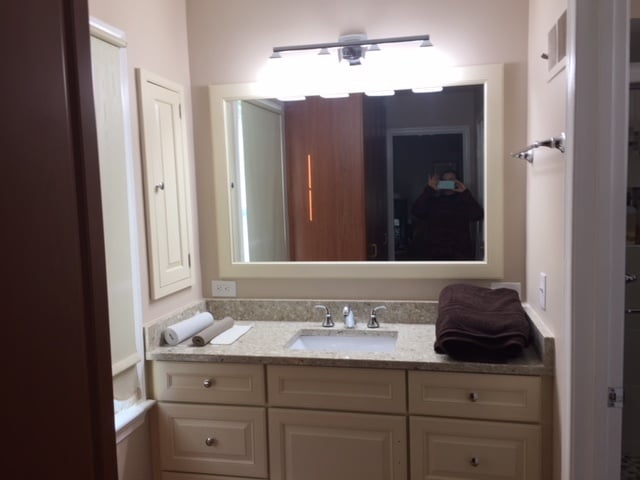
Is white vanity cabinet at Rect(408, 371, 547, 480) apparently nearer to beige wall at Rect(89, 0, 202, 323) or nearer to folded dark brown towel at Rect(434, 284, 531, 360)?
folded dark brown towel at Rect(434, 284, 531, 360)

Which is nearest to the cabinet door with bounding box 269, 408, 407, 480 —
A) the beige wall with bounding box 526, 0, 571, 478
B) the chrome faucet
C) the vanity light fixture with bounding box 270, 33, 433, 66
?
the chrome faucet

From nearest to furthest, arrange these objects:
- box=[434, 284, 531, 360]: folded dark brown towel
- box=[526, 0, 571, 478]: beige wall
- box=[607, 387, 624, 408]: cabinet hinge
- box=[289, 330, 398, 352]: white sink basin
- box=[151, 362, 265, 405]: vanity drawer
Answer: box=[607, 387, 624, 408]: cabinet hinge < box=[526, 0, 571, 478]: beige wall < box=[434, 284, 531, 360]: folded dark brown towel < box=[151, 362, 265, 405]: vanity drawer < box=[289, 330, 398, 352]: white sink basin

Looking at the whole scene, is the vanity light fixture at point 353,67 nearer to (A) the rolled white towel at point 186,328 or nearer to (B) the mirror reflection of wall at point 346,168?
(B) the mirror reflection of wall at point 346,168

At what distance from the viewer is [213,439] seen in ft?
6.91

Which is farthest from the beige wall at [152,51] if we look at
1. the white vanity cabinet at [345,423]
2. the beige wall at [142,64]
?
the white vanity cabinet at [345,423]

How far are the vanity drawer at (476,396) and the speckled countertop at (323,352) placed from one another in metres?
0.03

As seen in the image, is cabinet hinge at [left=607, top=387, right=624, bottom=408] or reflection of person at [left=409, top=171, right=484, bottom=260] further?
reflection of person at [left=409, top=171, right=484, bottom=260]

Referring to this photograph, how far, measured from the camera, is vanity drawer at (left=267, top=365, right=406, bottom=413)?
195 cm

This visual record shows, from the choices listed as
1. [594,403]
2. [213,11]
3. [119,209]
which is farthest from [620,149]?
[213,11]

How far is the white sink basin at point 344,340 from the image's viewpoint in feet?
7.47

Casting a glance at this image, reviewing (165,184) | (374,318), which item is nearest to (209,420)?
(374,318)

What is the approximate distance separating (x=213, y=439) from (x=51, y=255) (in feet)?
5.47

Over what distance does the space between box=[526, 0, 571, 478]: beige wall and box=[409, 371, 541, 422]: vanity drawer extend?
0.10 metres

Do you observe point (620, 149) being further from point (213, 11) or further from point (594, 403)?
point (213, 11)
